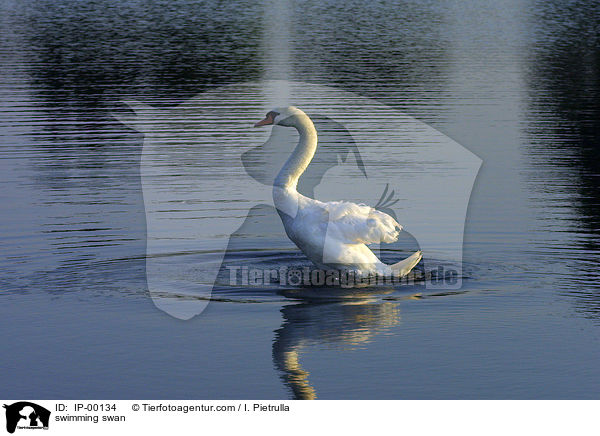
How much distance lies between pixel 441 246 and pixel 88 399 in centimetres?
723

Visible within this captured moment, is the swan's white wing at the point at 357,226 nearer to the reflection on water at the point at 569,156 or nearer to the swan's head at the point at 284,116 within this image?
the swan's head at the point at 284,116

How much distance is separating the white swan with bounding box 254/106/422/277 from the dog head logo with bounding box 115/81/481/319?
2.63 ft

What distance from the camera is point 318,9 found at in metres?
81.5

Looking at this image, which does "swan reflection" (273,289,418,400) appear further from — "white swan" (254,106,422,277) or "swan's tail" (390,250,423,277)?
"swan's tail" (390,250,423,277)

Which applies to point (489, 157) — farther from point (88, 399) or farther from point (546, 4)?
point (546, 4)

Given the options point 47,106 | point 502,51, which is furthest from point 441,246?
point 502,51

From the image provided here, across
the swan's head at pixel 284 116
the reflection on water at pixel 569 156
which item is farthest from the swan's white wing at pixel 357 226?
the reflection on water at pixel 569 156

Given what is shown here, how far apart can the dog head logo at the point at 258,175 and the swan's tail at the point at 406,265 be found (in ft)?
1.08

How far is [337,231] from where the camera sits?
1428 cm

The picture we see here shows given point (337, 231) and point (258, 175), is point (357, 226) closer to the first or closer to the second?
point (337, 231)
